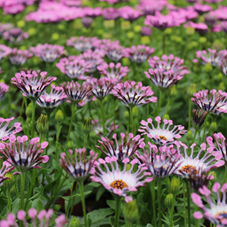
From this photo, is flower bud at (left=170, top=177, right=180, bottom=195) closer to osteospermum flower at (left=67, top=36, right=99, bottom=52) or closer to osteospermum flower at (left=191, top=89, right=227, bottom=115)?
osteospermum flower at (left=191, top=89, right=227, bottom=115)

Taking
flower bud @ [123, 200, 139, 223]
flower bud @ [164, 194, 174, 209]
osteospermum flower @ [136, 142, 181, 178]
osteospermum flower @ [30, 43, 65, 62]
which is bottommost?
osteospermum flower @ [30, 43, 65, 62]

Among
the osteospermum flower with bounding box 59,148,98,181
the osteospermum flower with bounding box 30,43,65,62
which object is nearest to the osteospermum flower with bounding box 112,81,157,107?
the osteospermum flower with bounding box 59,148,98,181

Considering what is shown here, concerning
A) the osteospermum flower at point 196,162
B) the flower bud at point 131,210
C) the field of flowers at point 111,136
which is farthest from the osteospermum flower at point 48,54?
the flower bud at point 131,210

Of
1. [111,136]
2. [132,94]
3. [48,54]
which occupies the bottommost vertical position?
[111,136]

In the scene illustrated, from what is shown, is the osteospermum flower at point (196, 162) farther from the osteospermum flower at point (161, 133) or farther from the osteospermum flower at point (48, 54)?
the osteospermum flower at point (48, 54)

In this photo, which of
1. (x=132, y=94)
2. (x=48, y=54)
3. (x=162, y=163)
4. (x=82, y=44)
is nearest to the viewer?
(x=162, y=163)

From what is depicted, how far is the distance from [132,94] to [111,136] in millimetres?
268

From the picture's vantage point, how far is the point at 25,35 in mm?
2629

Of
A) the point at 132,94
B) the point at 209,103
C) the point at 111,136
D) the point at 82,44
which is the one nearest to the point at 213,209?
the point at 209,103

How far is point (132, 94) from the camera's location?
1.38m

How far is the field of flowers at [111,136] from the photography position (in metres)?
0.95

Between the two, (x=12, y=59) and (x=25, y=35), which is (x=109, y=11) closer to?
(x=25, y=35)

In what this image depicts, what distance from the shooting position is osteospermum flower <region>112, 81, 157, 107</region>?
130 centimetres

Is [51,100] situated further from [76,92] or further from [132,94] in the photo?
[132,94]
